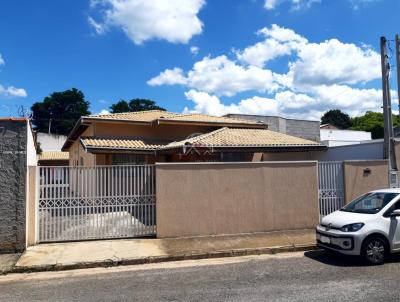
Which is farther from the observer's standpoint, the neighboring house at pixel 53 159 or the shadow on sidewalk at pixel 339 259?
the neighboring house at pixel 53 159

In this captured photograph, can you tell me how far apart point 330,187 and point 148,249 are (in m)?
5.97

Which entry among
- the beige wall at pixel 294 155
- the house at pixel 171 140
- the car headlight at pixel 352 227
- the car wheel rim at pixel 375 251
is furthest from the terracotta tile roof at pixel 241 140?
the car wheel rim at pixel 375 251

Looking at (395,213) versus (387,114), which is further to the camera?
(387,114)

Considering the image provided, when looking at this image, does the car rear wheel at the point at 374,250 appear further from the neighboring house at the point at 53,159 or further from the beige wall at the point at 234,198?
the neighboring house at the point at 53,159

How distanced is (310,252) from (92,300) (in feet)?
17.1

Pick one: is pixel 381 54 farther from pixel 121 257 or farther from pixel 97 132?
pixel 97 132

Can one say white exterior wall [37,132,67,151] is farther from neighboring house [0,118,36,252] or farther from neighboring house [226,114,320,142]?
neighboring house [0,118,36,252]

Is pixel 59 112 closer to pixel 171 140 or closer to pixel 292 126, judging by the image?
pixel 292 126

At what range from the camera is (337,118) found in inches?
3081

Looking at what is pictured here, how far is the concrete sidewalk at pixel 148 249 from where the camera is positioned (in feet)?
26.8

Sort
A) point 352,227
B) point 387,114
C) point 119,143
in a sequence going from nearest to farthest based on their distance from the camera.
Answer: point 352,227
point 387,114
point 119,143

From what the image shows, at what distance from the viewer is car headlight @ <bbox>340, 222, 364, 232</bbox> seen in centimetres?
772

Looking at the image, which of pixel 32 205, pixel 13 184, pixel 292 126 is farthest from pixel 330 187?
pixel 292 126

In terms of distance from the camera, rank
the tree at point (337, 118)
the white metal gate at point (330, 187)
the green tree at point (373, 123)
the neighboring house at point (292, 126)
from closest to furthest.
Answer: the white metal gate at point (330, 187) → the neighboring house at point (292, 126) → the green tree at point (373, 123) → the tree at point (337, 118)
